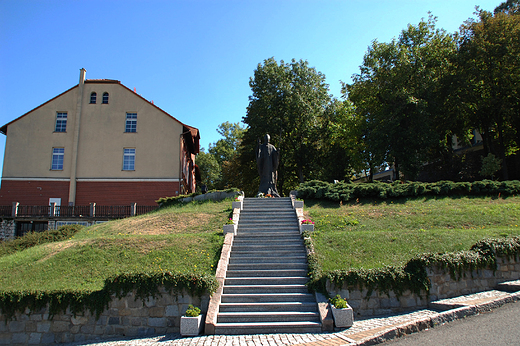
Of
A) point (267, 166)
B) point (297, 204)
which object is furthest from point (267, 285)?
point (267, 166)

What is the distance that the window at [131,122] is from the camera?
98.2 ft

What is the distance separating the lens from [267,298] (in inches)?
366

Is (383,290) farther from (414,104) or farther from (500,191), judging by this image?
(414,104)

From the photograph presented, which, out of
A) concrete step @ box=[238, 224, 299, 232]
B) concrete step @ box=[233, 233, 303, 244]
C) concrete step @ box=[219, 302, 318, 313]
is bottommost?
concrete step @ box=[219, 302, 318, 313]

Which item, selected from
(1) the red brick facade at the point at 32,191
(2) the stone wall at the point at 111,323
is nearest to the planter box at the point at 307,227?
(2) the stone wall at the point at 111,323

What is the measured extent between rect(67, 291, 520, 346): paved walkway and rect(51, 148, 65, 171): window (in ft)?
79.4

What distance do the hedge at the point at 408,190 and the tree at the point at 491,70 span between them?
28.8 ft

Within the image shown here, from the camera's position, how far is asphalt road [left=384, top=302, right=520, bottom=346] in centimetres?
644

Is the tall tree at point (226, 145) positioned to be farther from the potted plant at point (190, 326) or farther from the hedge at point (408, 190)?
the potted plant at point (190, 326)

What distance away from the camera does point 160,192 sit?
95.2ft

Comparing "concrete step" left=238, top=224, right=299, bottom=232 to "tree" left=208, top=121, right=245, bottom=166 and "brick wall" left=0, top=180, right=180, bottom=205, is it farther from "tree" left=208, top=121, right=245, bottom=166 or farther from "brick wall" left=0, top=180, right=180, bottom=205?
"tree" left=208, top=121, right=245, bottom=166

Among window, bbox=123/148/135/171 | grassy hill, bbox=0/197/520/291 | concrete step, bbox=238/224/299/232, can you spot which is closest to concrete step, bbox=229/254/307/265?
grassy hill, bbox=0/197/520/291

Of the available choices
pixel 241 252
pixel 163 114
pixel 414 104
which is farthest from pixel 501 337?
pixel 163 114

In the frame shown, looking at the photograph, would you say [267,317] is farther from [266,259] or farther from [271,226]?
[271,226]
